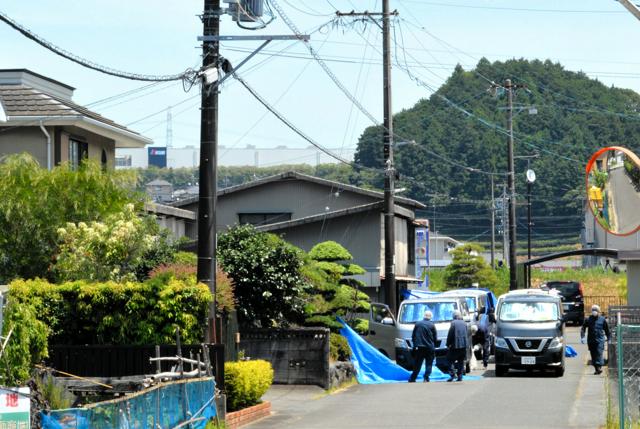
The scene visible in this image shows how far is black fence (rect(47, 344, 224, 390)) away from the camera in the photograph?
1836 cm

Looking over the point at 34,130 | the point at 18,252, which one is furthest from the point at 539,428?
the point at 34,130

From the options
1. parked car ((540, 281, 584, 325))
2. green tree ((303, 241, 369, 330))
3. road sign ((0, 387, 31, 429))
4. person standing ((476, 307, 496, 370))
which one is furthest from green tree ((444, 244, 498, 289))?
road sign ((0, 387, 31, 429))

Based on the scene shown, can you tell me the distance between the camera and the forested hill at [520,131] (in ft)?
326

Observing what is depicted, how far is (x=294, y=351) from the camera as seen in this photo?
24.7 metres

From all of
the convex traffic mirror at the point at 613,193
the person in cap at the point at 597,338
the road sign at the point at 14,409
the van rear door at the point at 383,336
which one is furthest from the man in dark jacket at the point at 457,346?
the road sign at the point at 14,409

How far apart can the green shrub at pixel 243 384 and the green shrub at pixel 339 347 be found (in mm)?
7394

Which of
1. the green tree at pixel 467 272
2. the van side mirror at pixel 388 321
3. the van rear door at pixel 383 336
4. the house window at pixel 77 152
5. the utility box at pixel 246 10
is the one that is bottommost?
the van rear door at pixel 383 336

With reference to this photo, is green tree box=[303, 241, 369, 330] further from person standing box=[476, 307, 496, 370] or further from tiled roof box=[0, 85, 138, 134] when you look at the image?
tiled roof box=[0, 85, 138, 134]

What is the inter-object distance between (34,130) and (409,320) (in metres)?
11.8

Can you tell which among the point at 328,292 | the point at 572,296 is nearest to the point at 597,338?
the point at 328,292

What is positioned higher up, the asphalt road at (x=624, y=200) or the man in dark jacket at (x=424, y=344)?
the asphalt road at (x=624, y=200)

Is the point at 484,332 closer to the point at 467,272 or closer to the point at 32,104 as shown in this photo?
the point at 32,104

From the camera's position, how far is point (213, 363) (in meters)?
18.4

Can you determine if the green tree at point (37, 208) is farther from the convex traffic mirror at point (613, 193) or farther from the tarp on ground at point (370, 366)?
the convex traffic mirror at point (613, 193)
